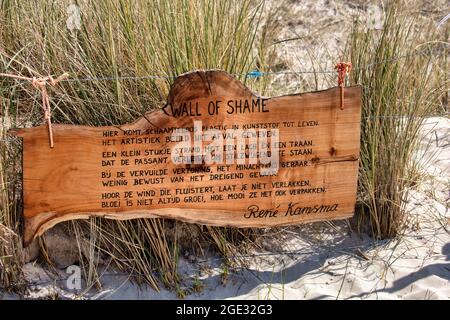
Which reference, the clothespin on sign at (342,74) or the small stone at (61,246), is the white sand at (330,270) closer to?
the small stone at (61,246)

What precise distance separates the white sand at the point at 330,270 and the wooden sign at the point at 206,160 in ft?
0.77

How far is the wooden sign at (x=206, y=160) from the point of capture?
9.39 ft

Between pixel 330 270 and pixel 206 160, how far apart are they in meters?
0.78

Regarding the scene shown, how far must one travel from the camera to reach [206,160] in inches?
116

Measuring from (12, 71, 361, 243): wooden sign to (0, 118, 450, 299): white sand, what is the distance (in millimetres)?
234

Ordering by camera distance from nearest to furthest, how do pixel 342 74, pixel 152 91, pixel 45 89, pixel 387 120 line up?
pixel 45 89
pixel 342 74
pixel 152 91
pixel 387 120

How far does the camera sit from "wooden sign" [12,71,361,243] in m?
2.86

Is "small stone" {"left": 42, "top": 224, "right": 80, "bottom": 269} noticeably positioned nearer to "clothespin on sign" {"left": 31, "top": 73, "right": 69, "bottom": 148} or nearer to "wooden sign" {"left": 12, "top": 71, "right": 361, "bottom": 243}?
"wooden sign" {"left": 12, "top": 71, "right": 361, "bottom": 243}

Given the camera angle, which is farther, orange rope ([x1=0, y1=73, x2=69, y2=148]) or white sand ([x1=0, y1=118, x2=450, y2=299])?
white sand ([x1=0, y1=118, x2=450, y2=299])

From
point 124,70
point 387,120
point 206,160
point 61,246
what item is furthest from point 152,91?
point 387,120

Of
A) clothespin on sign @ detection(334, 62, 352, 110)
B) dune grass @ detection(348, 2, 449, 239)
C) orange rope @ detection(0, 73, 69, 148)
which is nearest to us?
orange rope @ detection(0, 73, 69, 148)

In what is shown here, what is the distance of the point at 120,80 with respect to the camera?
310cm

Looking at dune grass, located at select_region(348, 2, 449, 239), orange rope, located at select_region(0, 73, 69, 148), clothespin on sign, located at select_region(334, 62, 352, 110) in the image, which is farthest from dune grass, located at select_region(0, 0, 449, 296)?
clothespin on sign, located at select_region(334, 62, 352, 110)

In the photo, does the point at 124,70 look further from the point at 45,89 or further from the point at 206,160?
the point at 206,160
